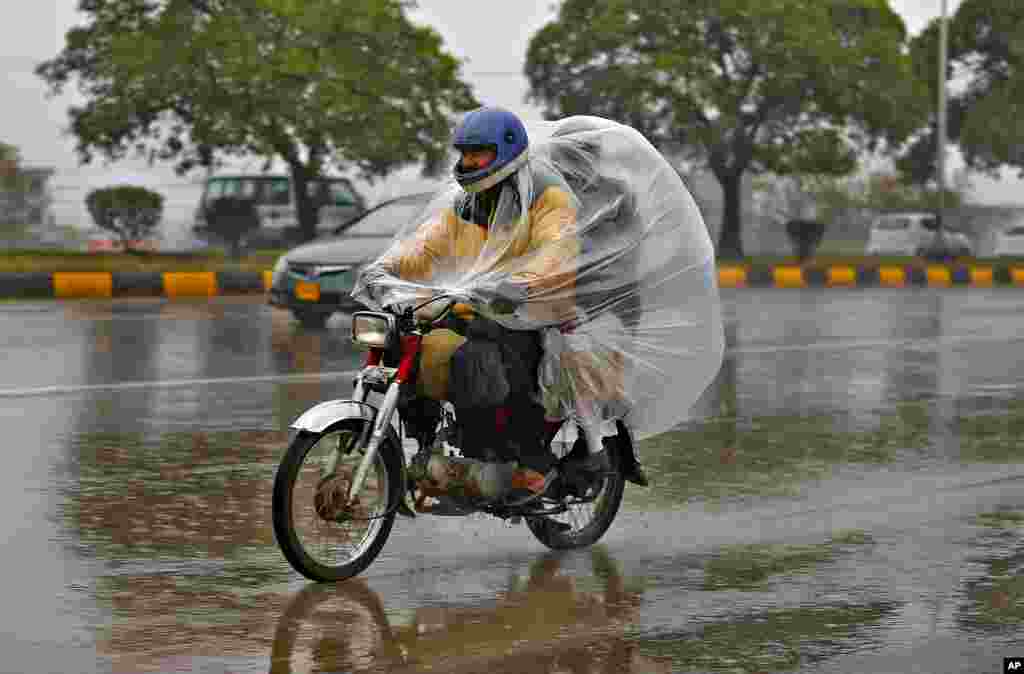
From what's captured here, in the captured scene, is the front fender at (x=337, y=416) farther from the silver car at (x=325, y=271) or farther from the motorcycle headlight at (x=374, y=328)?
the silver car at (x=325, y=271)

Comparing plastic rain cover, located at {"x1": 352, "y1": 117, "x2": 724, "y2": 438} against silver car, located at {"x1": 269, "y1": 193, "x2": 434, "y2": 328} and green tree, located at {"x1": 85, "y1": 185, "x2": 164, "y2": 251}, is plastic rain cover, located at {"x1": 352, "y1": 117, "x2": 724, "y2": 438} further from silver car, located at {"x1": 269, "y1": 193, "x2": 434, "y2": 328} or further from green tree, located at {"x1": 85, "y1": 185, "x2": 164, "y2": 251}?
green tree, located at {"x1": 85, "y1": 185, "x2": 164, "y2": 251}

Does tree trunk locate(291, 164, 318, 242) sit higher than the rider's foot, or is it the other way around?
tree trunk locate(291, 164, 318, 242)

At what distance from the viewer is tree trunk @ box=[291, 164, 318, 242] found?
31.1 m

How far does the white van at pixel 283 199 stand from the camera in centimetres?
3194

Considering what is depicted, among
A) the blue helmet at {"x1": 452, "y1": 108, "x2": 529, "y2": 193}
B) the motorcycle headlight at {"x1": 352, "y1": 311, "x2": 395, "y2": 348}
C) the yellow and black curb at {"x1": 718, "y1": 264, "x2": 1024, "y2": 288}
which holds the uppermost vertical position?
the blue helmet at {"x1": 452, "y1": 108, "x2": 529, "y2": 193}

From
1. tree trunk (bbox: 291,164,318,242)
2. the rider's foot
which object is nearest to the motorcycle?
the rider's foot

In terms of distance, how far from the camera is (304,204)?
31578mm

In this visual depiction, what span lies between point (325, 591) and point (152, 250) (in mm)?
23447

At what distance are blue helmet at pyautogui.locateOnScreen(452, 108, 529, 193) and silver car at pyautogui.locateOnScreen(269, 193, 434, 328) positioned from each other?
1052cm

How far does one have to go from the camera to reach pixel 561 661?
504 cm

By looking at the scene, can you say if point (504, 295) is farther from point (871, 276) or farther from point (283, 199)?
point (283, 199)

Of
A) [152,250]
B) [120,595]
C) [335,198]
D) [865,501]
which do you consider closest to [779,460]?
[865,501]

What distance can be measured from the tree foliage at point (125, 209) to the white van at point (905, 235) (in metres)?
20.0

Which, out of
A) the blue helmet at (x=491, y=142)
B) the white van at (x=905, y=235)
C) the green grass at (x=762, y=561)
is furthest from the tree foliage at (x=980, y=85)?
the blue helmet at (x=491, y=142)
